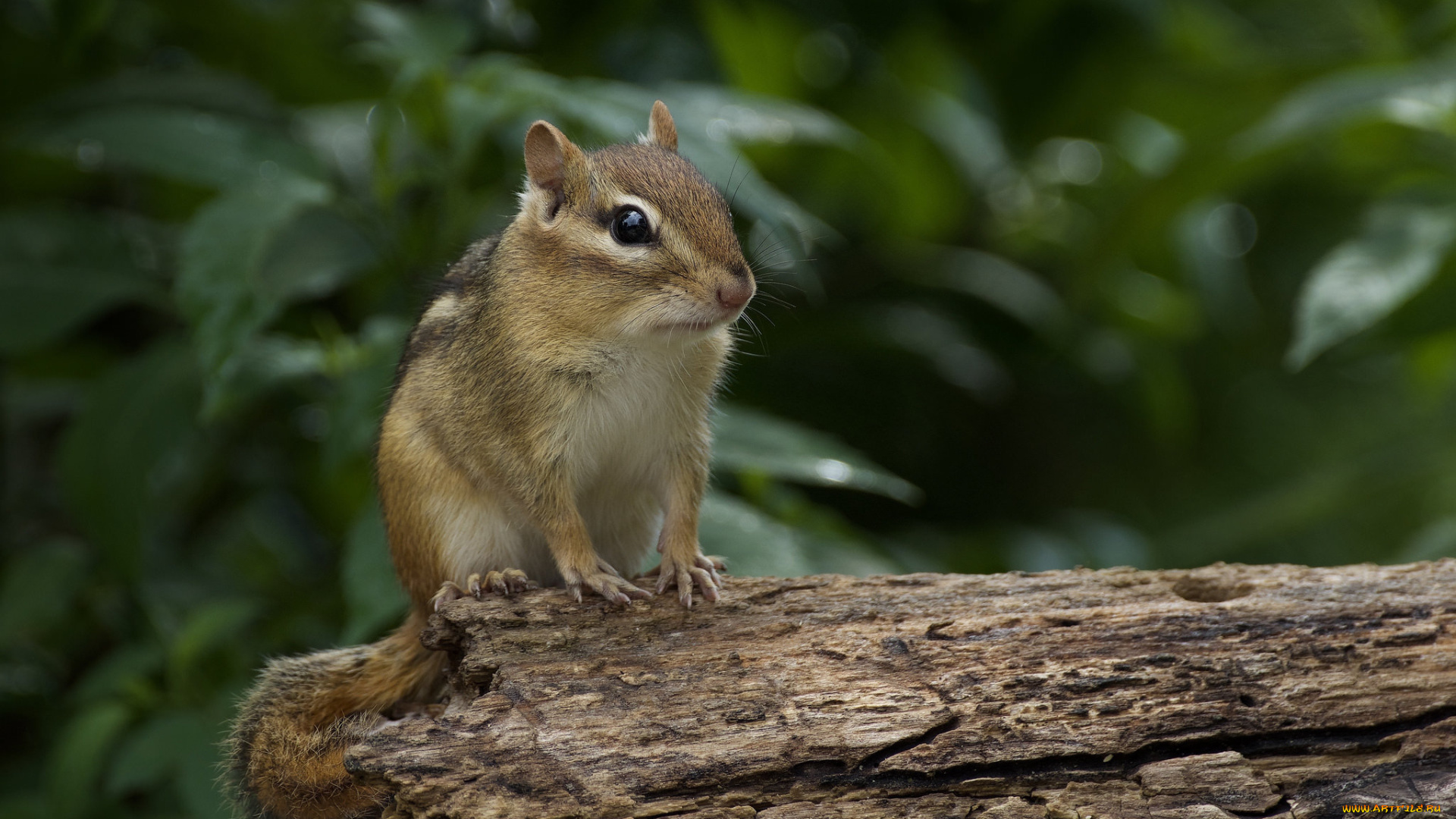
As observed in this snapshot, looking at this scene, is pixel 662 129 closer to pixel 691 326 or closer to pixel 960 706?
pixel 691 326

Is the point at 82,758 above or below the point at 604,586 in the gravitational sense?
below

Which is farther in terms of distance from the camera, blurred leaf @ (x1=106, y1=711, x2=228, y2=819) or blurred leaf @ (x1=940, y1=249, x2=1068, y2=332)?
blurred leaf @ (x1=940, y1=249, x2=1068, y2=332)

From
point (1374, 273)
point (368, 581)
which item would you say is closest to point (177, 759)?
point (368, 581)

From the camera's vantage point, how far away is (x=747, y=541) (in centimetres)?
283

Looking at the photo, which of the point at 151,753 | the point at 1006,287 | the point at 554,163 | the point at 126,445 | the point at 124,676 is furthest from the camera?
the point at 1006,287

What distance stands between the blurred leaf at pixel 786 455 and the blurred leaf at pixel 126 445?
58.4 inches

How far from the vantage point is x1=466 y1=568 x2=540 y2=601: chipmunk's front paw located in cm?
241

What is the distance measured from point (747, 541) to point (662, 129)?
101 cm

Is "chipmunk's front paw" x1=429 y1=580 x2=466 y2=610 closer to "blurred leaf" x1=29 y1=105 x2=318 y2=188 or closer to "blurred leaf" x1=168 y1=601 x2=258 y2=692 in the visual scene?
"blurred leaf" x1=168 y1=601 x2=258 y2=692

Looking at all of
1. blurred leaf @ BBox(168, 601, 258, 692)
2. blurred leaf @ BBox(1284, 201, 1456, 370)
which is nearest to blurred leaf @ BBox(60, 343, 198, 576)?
blurred leaf @ BBox(168, 601, 258, 692)

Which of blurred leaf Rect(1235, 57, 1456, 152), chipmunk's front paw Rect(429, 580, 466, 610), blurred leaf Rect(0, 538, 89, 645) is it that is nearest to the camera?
chipmunk's front paw Rect(429, 580, 466, 610)

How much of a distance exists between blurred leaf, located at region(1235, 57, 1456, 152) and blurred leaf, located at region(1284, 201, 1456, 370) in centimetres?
26

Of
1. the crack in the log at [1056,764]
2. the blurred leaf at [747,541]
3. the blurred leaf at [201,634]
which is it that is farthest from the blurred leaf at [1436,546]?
the blurred leaf at [201,634]

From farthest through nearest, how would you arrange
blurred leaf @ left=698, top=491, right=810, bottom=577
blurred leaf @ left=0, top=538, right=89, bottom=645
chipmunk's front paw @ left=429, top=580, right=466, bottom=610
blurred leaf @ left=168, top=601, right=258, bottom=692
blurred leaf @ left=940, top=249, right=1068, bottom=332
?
blurred leaf @ left=940, top=249, right=1068, bottom=332 < blurred leaf @ left=0, top=538, right=89, bottom=645 < blurred leaf @ left=168, top=601, right=258, bottom=692 < blurred leaf @ left=698, top=491, right=810, bottom=577 < chipmunk's front paw @ left=429, top=580, right=466, bottom=610
